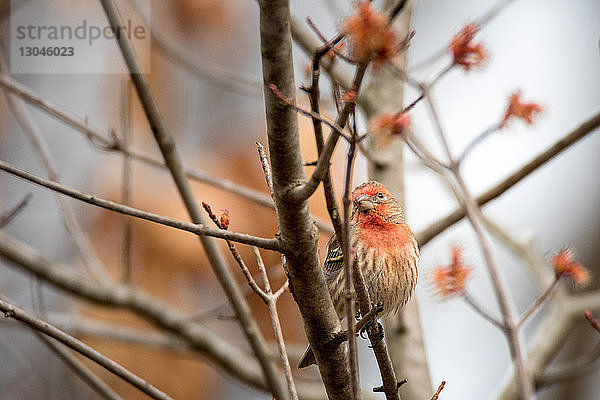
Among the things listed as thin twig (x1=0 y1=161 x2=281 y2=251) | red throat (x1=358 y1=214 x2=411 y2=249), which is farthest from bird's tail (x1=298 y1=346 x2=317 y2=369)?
thin twig (x1=0 y1=161 x2=281 y2=251)

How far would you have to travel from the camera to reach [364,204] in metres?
4.78

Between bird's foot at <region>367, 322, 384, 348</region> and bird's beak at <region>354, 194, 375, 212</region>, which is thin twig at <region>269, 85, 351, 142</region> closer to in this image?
bird's foot at <region>367, 322, 384, 348</region>

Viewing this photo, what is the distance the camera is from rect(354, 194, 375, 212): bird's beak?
15.6 ft

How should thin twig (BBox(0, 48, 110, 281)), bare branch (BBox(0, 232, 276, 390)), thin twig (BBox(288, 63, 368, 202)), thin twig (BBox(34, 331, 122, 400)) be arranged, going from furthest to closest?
bare branch (BBox(0, 232, 276, 390)), thin twig (BBox(0, 48, 110, 281)), thin twig (BBox(34, 331, 122, 400)), thin twig (BBox(288, 63, 368, 202))

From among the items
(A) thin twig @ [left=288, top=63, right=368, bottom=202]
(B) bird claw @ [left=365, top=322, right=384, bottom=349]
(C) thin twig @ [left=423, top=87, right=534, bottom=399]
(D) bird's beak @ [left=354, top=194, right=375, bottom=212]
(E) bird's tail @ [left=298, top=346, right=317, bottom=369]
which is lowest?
(C) thin twig @ [left=423, top=87, right=534, bottom=399]

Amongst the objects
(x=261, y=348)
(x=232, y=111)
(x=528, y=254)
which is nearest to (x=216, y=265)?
(x=261, y=348)

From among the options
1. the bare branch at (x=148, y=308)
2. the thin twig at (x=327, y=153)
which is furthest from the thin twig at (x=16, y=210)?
the thin twig at (x=327, y=153)

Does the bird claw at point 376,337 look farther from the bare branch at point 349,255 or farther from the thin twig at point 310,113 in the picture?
the thin twig at point 310,113

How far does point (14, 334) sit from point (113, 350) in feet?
6.03

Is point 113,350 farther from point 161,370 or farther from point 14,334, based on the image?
point 14,334

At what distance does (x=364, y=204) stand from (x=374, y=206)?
0.08 metres

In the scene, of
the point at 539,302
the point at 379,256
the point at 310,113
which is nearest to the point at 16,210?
the point at 379,256

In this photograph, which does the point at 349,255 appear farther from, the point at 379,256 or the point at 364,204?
the point at 364,204

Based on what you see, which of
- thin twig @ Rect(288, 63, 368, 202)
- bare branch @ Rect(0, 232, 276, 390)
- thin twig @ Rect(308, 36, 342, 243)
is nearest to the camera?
thin twig @ Rect(288, 63, 368, 202)
